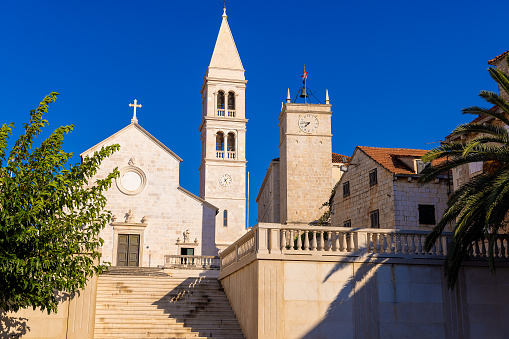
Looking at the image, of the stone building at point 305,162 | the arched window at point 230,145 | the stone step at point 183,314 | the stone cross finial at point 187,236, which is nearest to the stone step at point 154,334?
the stone step at point 183,314

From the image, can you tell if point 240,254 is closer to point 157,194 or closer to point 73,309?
point 73,309

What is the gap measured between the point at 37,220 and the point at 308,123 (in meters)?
38.3

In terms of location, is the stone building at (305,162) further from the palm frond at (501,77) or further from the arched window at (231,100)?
the palm frond at (501,77)

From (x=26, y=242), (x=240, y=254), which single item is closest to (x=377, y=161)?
(x=240, y=254)

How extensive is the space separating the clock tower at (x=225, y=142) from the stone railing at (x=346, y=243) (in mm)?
27894

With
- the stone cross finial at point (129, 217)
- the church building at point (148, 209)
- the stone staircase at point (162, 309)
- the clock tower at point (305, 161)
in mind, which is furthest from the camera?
the clock tower at point (305, 161)

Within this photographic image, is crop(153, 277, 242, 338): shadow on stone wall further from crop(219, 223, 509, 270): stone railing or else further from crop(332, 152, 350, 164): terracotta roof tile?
crop(332, 152, 350, 164): terracotta roof tile

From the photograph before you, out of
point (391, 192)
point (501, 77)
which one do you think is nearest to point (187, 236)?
point (391, 192)

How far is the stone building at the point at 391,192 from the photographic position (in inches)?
1261

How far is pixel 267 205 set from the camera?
65.7 m

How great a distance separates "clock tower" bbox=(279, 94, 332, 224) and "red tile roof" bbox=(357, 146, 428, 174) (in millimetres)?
13763

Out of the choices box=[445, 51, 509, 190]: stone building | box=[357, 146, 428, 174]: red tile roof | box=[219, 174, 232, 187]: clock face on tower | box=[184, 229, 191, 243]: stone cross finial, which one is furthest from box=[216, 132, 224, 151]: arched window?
box=[445, 51, 509, 190]: stone building

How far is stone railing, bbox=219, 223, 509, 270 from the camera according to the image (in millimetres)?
17312

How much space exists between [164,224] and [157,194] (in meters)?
2.00
